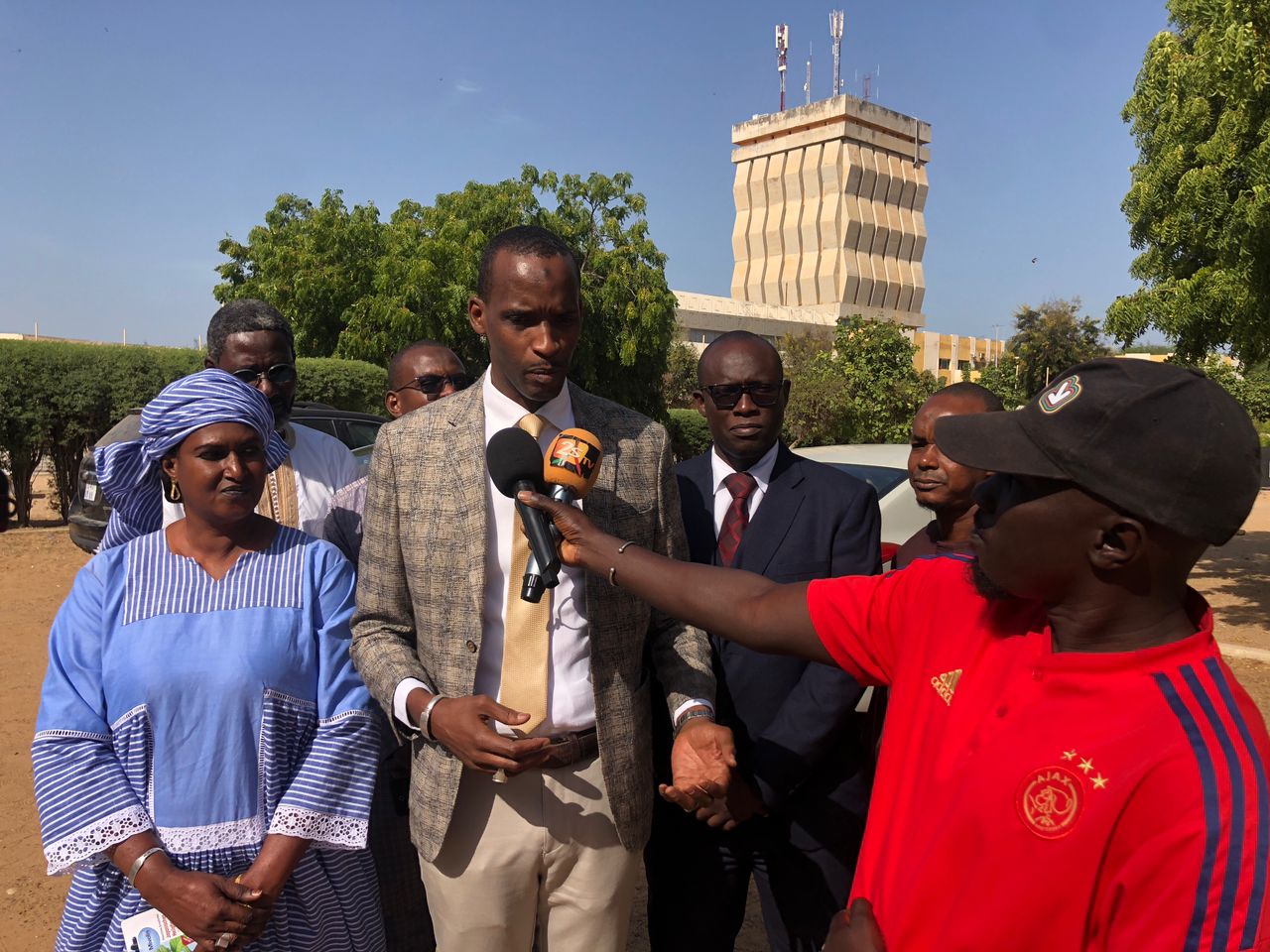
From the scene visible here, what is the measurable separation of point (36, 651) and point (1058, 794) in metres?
8.66

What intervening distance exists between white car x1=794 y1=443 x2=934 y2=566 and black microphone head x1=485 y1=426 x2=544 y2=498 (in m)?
3.85

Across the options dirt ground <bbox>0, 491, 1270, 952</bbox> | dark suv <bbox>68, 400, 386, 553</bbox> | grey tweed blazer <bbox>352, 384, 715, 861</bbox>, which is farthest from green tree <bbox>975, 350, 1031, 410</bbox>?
grey tweed blazer <bbox>352, 384, 715, 861</bbox>

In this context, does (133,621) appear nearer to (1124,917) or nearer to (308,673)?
(308,673)

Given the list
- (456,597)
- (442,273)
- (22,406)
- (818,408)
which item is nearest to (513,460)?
(456,597)

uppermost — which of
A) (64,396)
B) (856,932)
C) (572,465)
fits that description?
(572,465)

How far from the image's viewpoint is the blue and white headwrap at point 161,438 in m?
2.53

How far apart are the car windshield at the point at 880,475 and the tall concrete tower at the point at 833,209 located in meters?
57.6

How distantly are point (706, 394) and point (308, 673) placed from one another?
1.56m

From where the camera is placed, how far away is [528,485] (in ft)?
7.24

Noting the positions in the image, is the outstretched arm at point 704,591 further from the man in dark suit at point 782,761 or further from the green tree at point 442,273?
the green tree at point 442,273

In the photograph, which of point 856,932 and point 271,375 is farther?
point 271,375

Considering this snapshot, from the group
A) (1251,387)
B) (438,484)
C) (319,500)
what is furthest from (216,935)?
(1251,387)

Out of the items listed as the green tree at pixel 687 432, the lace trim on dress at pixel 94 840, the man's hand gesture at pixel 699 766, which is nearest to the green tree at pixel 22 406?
the lace trim on dress at pixel 94 840

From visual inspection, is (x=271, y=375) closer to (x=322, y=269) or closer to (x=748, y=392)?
(x=748, y=392)
